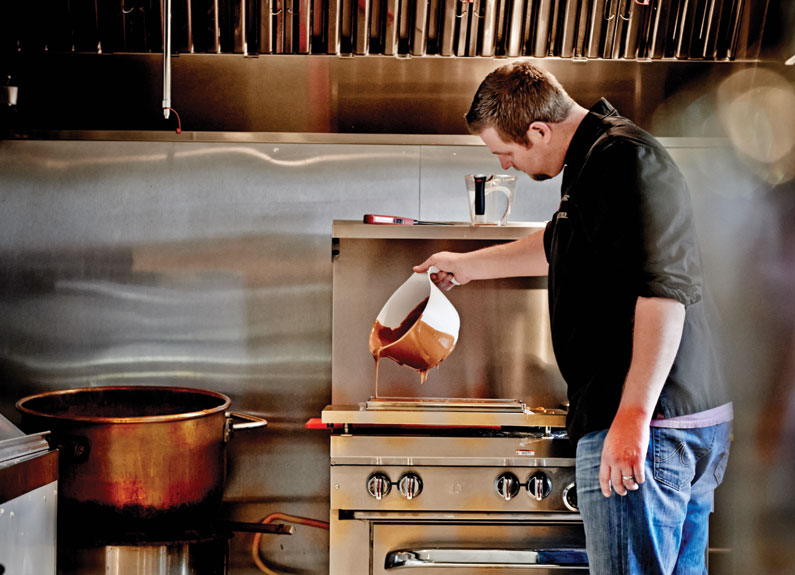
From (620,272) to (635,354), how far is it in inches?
6.1

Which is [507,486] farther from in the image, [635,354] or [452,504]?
[635,354]

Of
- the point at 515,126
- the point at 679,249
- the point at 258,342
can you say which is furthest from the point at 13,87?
the point at 679,249

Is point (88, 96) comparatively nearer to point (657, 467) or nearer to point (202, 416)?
point (202, 416)

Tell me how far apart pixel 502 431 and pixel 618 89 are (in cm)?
137

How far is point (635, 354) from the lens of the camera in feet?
4.04

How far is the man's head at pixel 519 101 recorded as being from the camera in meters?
1.50

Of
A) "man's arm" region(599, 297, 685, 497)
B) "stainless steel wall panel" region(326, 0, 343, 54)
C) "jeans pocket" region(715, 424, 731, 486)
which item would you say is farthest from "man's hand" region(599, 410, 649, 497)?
"stainless steel wall panel" region(326, 0, 343, 54)

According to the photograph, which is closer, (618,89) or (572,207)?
(572,207)

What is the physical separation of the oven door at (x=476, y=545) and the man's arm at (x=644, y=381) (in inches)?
20.8

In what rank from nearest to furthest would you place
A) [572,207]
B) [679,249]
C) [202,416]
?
[679,249] < [572,207] < [202,416]

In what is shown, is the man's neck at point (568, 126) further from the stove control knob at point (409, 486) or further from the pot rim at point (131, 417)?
the pot rim at point (131, 417)

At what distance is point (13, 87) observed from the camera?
7.89ft

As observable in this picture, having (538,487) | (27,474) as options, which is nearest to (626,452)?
(538,487)

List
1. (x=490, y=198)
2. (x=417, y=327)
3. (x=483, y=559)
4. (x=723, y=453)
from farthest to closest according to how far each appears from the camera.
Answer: (x=490, y=198) < (x=417, y=327) < (x=483, y=559) < (x=723, y=453)
